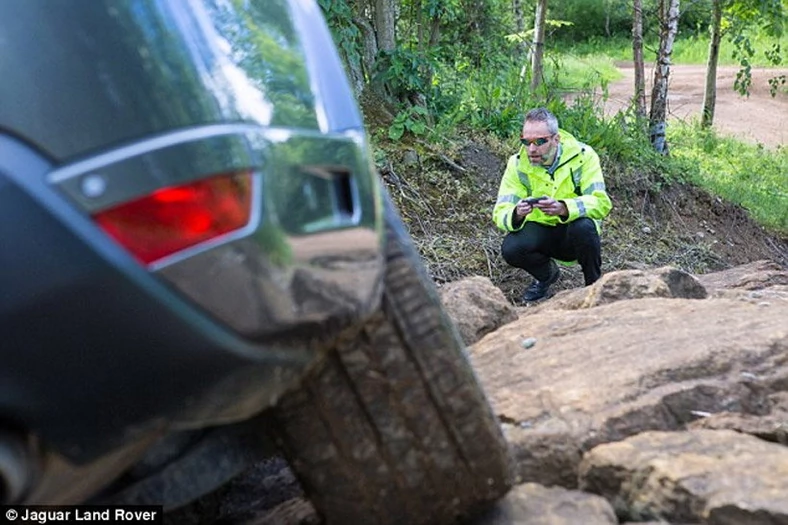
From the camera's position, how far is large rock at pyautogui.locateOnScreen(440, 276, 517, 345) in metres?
3.81

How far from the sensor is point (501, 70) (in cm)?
993

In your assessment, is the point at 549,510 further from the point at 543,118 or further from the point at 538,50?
the point at 538,50

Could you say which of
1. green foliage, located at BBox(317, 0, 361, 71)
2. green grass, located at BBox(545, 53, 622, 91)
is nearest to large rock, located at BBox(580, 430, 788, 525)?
green foliage, located at BBox(317, 0, 361, 71)

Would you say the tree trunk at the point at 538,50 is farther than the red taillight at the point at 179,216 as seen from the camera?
Yes

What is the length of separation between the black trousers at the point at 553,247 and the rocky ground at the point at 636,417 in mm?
2134

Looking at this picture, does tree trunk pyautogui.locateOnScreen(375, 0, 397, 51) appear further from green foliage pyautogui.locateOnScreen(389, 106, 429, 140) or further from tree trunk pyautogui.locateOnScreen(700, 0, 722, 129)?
Answer: tree trunk pyautogui.locateOnScreen(700, 0, 722, 129)

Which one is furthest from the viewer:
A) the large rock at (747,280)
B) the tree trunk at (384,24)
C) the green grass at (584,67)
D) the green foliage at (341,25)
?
the green grass at (584,67)

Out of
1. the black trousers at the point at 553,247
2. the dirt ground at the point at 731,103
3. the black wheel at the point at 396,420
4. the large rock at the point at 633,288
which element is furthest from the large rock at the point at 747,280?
the dirt ground at the point at 731,103

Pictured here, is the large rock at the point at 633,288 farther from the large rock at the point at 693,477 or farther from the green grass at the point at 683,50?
the green grass at the point at 683,50

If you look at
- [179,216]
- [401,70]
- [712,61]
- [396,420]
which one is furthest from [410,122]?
[712,61]

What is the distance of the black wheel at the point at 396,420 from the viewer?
170 centimetres

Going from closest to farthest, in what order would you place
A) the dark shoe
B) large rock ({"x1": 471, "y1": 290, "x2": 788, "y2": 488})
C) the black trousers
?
large rock ({"x1": 471, "y1": 290, "x2": 788, "y2": 488}) < the black trousers < the dark shoe

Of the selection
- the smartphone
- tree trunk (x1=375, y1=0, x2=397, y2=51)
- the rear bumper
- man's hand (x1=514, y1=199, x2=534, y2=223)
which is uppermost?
the rear bumper

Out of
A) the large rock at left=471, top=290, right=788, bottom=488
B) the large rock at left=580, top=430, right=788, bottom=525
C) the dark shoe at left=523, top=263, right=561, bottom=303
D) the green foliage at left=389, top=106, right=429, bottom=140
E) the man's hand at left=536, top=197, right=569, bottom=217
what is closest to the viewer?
the large rock at left=580, top=430, right=788, bottom=525
